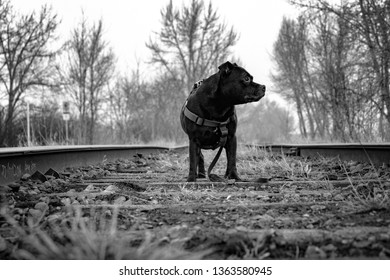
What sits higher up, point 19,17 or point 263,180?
point 19,17

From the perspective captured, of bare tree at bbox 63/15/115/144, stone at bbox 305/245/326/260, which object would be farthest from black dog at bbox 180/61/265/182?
bare tree at bbox 63/15/115/144

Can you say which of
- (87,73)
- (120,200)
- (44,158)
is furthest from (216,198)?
(87,73)

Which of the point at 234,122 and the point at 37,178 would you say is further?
the point at 234,122

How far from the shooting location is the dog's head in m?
3.34

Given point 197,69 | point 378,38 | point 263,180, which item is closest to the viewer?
point 263,180

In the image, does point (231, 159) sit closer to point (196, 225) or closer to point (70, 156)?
point (196, 225)

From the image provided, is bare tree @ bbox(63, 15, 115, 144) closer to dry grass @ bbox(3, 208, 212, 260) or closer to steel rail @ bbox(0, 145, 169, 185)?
steel rail @ bbox(0, 145, 169, 185)

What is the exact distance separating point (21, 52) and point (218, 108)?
11431 millimetres

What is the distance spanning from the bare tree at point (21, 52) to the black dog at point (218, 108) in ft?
28.0

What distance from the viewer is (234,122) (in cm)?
371

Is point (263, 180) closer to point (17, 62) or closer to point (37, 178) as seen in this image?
point (37, 178)

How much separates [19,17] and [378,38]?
11995 millimetres

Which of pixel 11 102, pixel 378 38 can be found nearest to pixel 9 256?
pixel 378 38

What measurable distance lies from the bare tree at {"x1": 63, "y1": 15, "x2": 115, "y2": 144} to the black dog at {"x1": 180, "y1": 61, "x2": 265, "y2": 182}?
13671 millimetres
